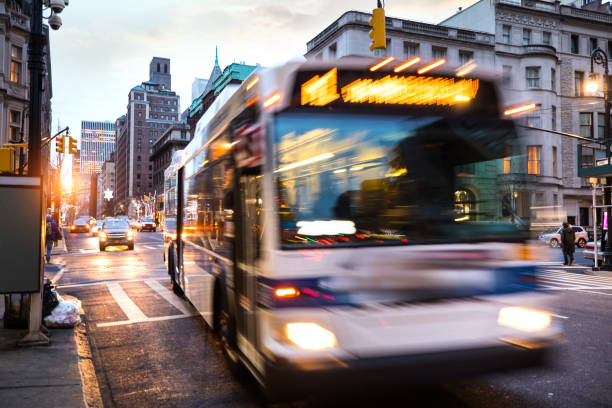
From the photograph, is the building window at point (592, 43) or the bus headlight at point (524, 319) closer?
the bus headlight at point (524, 319)

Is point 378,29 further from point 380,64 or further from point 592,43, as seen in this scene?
point 592,43

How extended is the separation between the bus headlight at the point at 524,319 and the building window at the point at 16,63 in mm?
44792

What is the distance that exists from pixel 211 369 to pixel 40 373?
1.87 meters

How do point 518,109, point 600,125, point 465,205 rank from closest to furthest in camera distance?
point 465,205 < point 518,109 < point 600,125

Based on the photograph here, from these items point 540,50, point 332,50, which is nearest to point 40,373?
point 332,50

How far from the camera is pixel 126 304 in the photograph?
34.8 ft

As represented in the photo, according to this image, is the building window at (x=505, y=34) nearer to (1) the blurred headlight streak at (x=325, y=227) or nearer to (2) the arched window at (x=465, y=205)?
(2) the arched window at (x=465, y=205)

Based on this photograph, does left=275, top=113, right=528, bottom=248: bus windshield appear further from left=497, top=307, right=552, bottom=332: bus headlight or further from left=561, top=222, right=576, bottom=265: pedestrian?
left=561, top=222, right=576, bottom=265: pedestrian

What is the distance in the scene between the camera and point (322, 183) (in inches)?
161

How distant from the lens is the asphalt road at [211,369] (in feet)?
15.9

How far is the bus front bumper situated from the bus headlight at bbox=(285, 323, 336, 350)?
0.57ft

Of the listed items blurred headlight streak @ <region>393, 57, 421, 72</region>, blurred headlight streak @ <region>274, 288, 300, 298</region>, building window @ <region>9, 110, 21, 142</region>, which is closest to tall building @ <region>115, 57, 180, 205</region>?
building window @ <region>9, 110, 21, 142</region>

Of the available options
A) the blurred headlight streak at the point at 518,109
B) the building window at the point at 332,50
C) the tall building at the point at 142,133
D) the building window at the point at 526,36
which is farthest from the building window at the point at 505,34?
the tall building at the point at 142,133

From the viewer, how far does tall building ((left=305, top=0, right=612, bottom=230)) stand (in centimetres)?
4328
